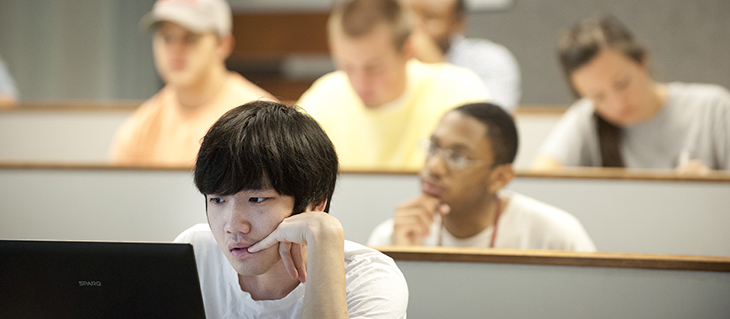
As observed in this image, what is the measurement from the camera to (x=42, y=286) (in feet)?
2.50

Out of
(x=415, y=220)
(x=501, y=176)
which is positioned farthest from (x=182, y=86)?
(x=501, y=176)

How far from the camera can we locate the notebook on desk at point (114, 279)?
751mm

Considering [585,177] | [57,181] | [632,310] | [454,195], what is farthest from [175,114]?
[632,310]

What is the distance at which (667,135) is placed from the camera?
258cm

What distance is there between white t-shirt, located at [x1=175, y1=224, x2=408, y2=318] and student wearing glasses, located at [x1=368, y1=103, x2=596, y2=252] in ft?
2.42

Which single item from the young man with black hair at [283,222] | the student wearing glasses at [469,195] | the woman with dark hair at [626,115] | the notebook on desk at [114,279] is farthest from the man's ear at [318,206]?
the woman with dark hair at [626,115]

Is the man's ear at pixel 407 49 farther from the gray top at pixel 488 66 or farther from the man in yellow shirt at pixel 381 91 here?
the gray top at pixel 488 66

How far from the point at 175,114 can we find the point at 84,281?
7.05 feet

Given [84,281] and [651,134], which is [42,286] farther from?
[651,134]

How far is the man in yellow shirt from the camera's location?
2.49m

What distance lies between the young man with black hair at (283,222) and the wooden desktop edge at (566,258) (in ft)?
0.73

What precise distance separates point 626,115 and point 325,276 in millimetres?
2132

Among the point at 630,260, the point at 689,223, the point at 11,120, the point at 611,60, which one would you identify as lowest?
the point at 689,223

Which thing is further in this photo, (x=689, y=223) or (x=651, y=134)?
(x=651, y=134)
